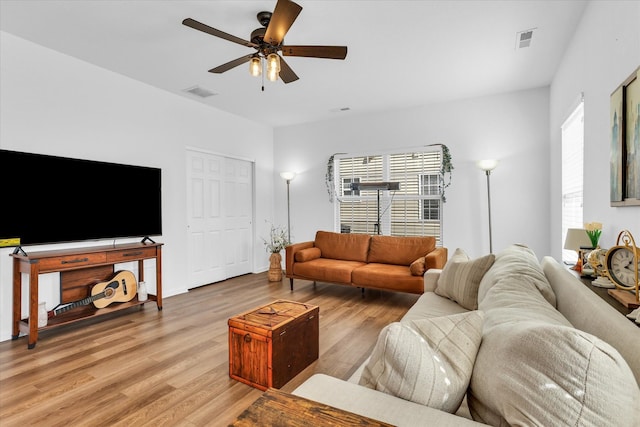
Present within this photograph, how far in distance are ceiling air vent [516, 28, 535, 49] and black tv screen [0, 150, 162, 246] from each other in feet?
13.8

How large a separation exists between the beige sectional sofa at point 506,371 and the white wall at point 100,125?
3.60 m

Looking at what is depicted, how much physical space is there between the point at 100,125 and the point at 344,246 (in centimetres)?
343

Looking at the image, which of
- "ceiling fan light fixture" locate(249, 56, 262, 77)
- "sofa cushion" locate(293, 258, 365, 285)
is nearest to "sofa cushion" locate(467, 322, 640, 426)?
"ceiling fan light fixture" locate(249, 56, 262, 77)

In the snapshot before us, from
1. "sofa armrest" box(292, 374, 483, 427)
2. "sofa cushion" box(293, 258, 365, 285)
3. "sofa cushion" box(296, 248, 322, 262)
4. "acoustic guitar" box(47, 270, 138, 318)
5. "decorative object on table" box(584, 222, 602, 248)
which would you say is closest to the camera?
"sofa armrest" box(292, 374, 483, 427)

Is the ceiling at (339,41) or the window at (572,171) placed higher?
the ceiling at (339,41)

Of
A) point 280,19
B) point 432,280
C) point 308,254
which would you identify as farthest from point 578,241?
point 308,254

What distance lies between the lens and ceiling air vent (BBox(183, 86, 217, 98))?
171 inches

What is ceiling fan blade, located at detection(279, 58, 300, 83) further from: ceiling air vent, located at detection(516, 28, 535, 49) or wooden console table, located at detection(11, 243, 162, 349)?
wooden console table, located at detection(11, 243, 162, 349)

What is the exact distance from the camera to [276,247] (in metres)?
5.65

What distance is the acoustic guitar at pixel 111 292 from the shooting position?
3.27 m

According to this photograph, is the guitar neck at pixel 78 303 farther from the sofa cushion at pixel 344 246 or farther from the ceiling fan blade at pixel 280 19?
the ceiling fan blade at pixel 280 19

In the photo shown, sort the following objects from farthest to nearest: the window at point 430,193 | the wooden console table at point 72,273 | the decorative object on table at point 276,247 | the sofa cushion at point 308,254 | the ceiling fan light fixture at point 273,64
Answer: the decorative object on table at point 276,247 → the window at point 430,193 → the sofa cushion at point 308,254 → the wooden console table at point 72,273 → the ceiling fan light fixture at point 273,64

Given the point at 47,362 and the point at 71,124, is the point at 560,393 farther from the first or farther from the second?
the point at 71,124

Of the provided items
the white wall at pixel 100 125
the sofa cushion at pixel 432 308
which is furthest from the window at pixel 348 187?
the sofa cushion at pixel 432 308
